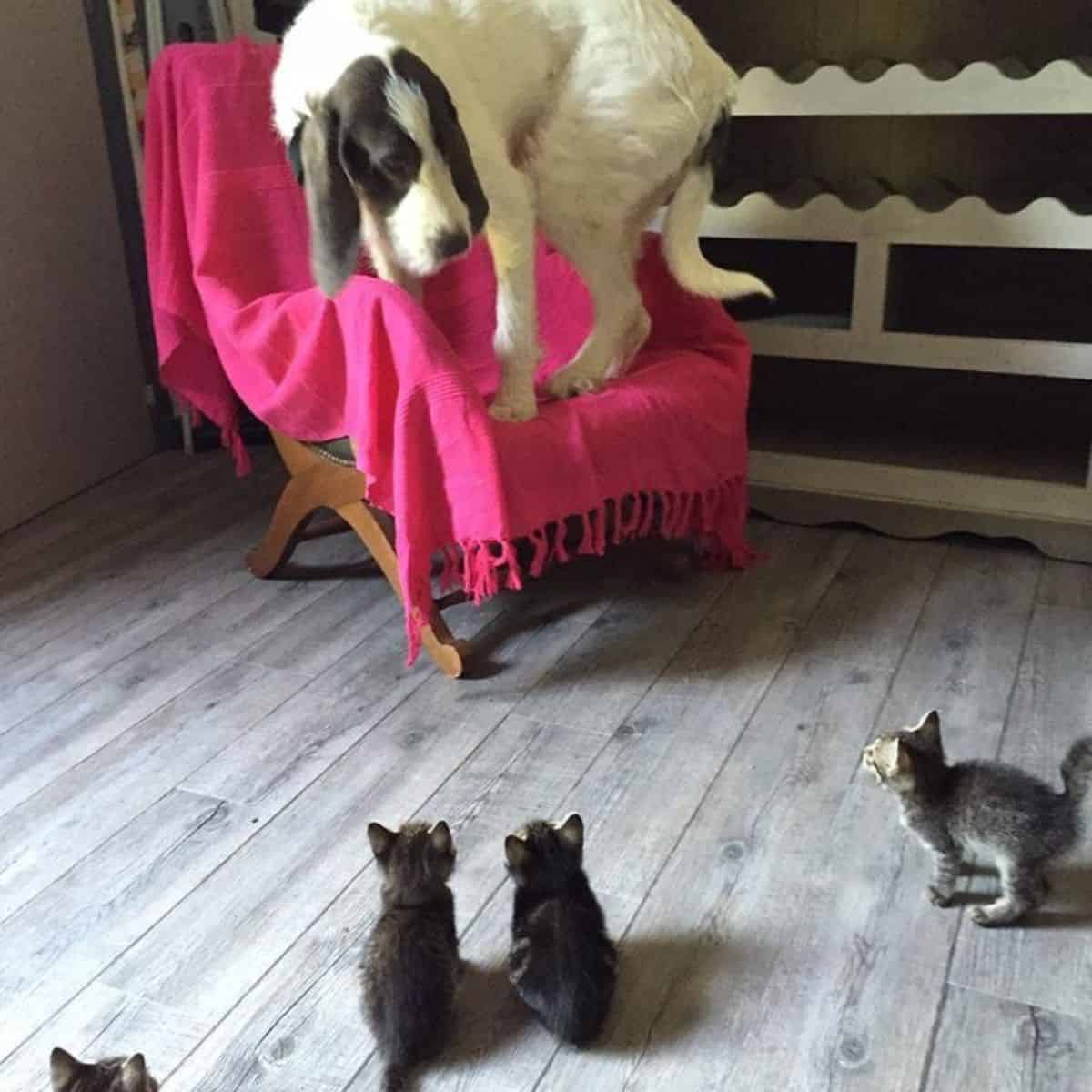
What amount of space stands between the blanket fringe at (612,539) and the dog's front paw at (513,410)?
0.57 feet

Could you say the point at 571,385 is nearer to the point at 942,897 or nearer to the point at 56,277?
the point at 942,897

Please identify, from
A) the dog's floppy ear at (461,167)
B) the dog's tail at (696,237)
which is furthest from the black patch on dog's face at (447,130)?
the dog's tail at (696,237)

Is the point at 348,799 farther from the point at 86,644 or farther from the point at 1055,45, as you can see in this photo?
the point at 1055,45

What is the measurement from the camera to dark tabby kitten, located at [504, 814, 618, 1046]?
1086 millimetres

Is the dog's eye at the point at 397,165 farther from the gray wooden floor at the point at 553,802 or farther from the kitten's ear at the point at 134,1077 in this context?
the kitten's ear at the point at 134,1077

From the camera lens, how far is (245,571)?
84.9 inches

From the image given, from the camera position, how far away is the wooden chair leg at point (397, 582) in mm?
1763

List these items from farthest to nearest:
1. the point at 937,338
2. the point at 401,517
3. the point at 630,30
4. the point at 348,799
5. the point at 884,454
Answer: the point at 884,454, the point at 937,338, the point at 630,30, the point at 401,517, the point at 348,799

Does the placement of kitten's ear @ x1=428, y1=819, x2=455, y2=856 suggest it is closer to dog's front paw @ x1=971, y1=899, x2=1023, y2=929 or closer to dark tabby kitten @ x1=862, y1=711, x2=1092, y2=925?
dark tabby kitten @ x1=862, y1=711, x2=1092, y2=925

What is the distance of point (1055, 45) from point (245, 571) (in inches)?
72.3

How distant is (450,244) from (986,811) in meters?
0.96

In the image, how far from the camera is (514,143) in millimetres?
1834

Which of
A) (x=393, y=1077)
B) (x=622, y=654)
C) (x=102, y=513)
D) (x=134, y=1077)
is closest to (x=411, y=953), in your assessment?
(x=393, y=1077)

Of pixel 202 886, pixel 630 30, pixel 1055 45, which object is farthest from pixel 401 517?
pixel 1055 45
